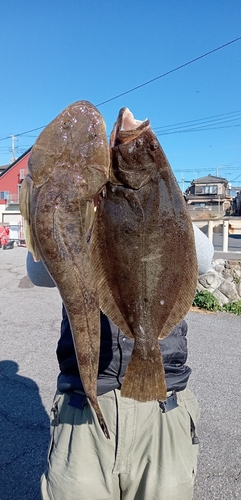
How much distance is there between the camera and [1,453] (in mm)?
3229

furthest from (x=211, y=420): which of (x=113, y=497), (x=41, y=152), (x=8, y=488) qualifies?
(x=41, y=152)

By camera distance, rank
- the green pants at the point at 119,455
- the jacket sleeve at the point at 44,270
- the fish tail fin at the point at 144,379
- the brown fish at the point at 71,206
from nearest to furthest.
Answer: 1. the brown fish at the point at 71,206
2. the fish tail fin at the point at 144,379
3. the green pants at the point at 119,455
4. the jacket sleeve at the point at 44,270

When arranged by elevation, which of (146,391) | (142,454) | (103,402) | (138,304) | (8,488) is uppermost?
(138,304)

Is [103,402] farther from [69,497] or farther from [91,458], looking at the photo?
[69,497]

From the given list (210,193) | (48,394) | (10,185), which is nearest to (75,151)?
(48,394)

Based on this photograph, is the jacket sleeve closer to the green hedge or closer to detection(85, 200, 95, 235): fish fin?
detection(85, 200, 95, 235): fish fin

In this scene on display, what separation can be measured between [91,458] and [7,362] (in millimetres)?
3572

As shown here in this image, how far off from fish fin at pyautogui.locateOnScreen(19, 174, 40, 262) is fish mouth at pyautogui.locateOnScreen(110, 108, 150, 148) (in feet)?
1.22

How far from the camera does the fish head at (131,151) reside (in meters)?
1.45

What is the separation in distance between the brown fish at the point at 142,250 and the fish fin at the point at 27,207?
239mm

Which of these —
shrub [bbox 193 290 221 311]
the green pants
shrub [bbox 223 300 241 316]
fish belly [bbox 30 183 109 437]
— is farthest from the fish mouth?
shrub [bbox 223 300 241 316]

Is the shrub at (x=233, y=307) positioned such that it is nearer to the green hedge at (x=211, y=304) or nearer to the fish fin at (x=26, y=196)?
the green hedge at (x=211, y=304)

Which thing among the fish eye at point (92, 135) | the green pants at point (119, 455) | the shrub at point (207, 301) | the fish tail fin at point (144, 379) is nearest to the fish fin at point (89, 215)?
the fish eye at point (92, 135)

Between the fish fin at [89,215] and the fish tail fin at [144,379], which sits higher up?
the fish fin at [89,215]
